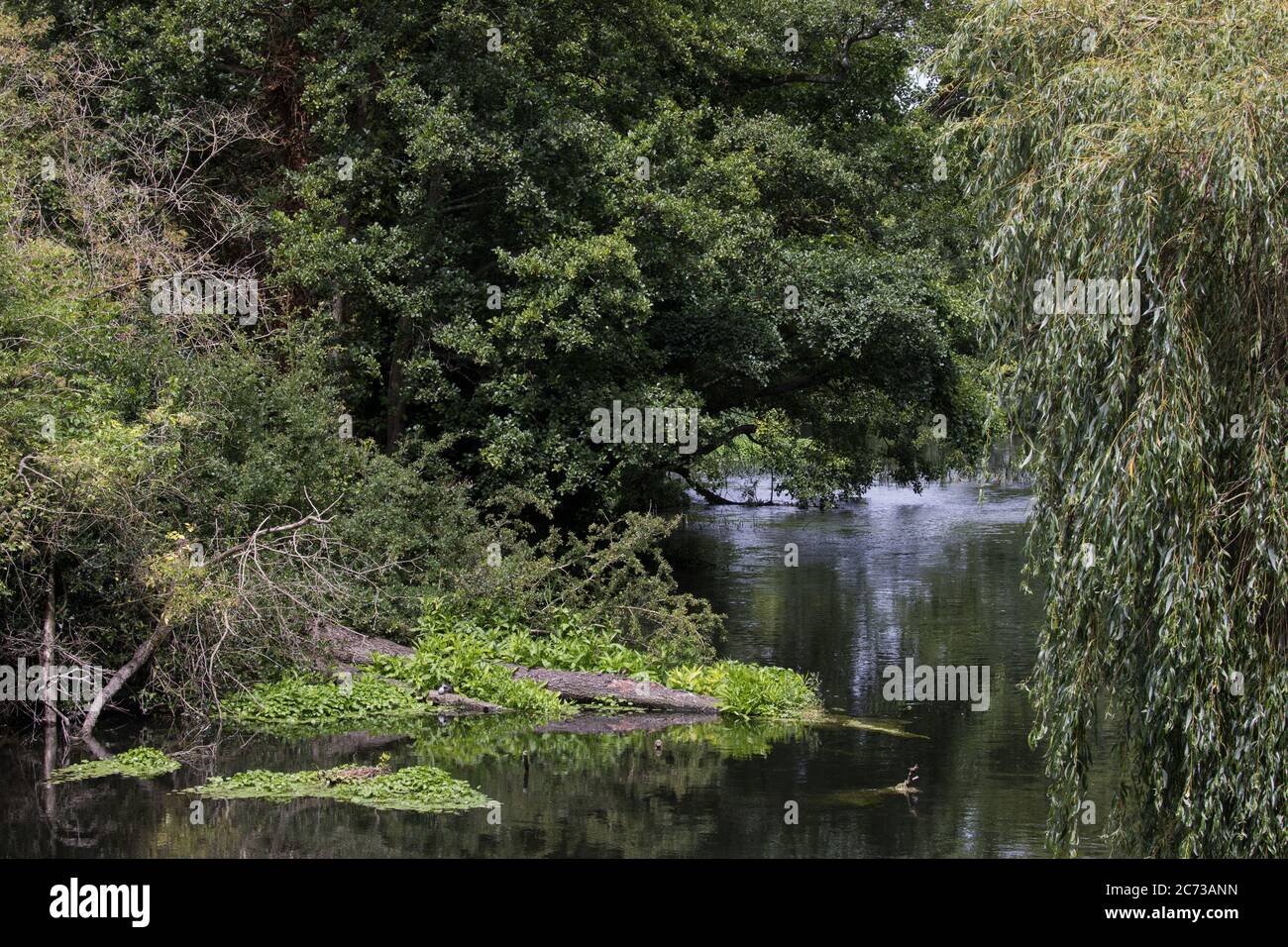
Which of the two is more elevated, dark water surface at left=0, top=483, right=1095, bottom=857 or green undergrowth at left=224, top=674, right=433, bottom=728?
green undergrowth at left=224, top=674, right=433, bottom=728

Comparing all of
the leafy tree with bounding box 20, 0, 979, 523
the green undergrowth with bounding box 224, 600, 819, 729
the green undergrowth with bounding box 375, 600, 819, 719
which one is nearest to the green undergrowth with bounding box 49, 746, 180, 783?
the green undergrowth with bounding box 224, 600, 819, 729

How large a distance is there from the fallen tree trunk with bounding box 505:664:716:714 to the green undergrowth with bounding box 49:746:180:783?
4.88 metres

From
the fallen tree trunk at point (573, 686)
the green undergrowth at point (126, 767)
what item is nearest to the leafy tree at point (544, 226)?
the fallen tree trunk at point (573, 686)

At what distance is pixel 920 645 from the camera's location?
71.4ft

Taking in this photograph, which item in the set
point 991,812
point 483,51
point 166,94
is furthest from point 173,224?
point 991,812

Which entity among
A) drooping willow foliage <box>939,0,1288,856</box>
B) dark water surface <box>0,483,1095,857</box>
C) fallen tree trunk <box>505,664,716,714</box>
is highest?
drooping willow foliage <box>939,0,1288,856</box>

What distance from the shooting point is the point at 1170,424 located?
28.3ft

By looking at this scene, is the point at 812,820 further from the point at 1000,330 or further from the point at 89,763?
the point at 89,763

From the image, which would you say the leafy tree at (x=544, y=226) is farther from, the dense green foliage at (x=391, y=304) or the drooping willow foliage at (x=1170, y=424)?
the drooping willow foliage at (x=1170, y=424)

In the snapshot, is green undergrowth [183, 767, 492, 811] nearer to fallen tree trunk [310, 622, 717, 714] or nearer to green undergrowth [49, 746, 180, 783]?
green undergrowth [49, 746, 180, 783]

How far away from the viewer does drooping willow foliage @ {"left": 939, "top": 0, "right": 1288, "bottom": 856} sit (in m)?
8.51

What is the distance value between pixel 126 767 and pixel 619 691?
6020 millimetres

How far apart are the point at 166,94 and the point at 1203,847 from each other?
18.3 meters

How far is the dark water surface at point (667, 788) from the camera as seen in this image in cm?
1190
